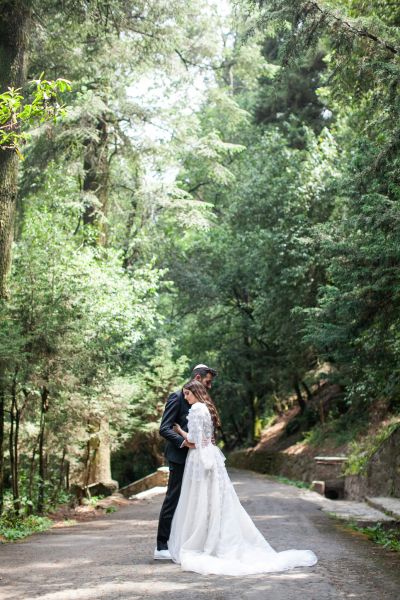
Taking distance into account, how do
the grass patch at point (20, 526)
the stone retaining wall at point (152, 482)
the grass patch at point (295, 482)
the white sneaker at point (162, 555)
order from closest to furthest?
the white sneaker at point (162, 555) → the grass patch at point (20, 526) → the stone retaining wall at point (152, 482) → the grass patch at point (295, 482)

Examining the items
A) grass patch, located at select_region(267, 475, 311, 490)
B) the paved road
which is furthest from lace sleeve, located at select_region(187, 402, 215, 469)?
grass patch, located at select_region(267, 475, 311, 490)

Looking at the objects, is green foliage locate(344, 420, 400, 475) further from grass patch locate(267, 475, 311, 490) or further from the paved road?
the paved road

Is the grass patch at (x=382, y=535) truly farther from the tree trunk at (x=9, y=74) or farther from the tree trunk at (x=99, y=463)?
the tree trunk at (x=99, y=463)

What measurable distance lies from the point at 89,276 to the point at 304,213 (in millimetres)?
11892

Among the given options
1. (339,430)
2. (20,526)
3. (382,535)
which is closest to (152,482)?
(339,430)

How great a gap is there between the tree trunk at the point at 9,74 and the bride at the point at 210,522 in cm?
580

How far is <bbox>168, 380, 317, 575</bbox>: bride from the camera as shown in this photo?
652cm

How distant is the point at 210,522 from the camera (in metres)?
6.98

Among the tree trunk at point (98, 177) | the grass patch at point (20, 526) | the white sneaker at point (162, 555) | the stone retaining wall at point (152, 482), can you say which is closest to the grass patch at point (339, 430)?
the stone retaining wall at point (152, 482)

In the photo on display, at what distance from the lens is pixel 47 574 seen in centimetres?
635

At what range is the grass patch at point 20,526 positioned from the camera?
10109 mm

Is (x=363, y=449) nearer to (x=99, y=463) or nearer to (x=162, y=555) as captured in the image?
(x=99, y=463)

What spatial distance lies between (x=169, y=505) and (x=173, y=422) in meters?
0.88

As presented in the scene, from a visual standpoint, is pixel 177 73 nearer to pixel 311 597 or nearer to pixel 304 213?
pixel 304 213
